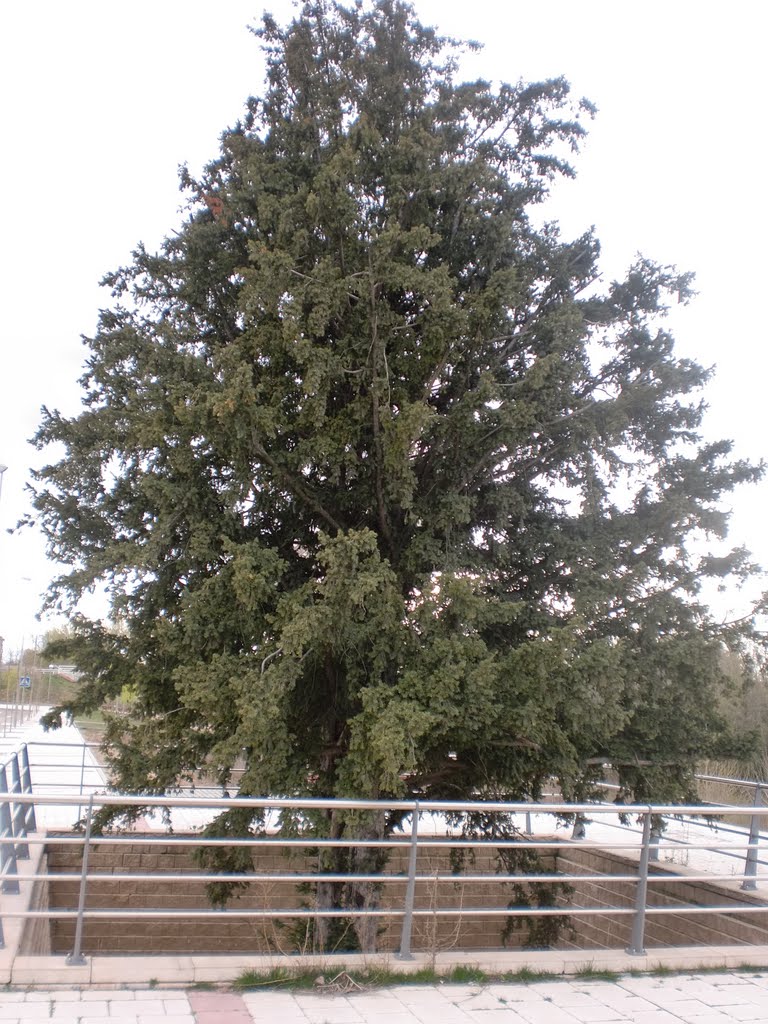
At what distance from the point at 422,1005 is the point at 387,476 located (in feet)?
19.0

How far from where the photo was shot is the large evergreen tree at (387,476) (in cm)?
880

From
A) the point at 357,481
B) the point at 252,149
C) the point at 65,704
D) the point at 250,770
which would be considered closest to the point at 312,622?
the point at 250,770

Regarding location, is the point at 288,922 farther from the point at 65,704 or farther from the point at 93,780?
the point at 93,780

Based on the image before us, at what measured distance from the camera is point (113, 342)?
11.0 metres

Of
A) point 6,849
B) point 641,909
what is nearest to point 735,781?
point 641,909

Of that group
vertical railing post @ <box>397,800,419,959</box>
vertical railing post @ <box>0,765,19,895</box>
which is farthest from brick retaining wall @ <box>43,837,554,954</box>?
vertical railing post @ <box>397,800,419,959</box>

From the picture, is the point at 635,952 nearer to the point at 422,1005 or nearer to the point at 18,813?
the point at 422,1005

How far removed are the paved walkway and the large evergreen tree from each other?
2.80 m

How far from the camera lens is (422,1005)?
496 cm

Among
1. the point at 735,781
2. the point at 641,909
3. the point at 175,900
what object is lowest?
the point at 175,900

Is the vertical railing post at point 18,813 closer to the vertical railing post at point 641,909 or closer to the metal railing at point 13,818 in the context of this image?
the metal railing at point 13,818

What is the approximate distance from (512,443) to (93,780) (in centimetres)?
1323

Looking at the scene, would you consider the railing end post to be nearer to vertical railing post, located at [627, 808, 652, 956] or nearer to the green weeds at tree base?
vertical railing post, located at [627, 808, 652, 956]

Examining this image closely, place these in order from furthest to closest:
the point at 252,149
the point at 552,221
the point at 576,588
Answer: the point at 552,221 → the point at 252,149 → the point at 576,588
